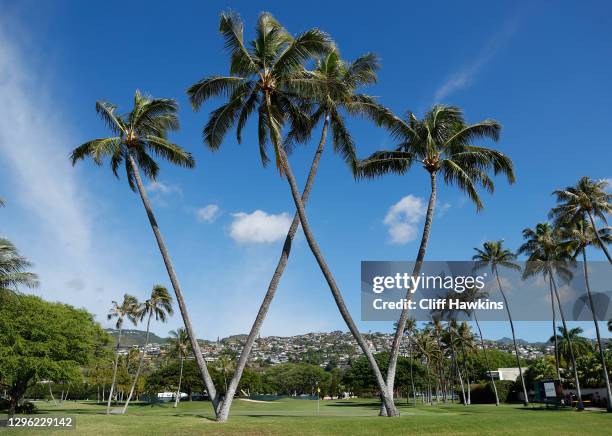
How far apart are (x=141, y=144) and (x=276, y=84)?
7.91 metres

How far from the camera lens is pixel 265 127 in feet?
81.0

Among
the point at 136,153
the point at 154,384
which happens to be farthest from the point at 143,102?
the point at 154,384

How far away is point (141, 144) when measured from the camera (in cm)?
2602

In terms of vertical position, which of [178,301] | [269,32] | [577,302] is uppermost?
[269,32]

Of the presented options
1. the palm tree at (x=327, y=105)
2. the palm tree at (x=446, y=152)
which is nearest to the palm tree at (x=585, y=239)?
the palm tree at (x=446, y=152)

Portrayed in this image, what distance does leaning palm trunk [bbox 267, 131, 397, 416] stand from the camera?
72.0ft

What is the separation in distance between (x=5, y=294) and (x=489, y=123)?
33610 mm

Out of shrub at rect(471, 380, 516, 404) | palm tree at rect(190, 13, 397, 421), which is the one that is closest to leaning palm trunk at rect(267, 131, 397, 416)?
palm tree at rect(190, 13, 397, 421)

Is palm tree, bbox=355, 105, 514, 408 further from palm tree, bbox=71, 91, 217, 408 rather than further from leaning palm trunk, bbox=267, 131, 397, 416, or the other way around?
palm tree, bbox=71, 91, 217, 408

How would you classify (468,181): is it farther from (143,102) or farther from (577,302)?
(577,302)

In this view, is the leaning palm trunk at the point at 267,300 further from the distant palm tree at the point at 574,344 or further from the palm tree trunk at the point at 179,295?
the distant palm tree at the point at 574,344

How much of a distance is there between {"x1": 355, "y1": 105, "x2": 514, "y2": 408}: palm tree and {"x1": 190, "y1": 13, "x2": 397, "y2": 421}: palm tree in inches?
200

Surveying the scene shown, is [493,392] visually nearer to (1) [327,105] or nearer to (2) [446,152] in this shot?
(2) [446,152]

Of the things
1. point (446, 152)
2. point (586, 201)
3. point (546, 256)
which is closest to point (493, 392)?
point (546, 256)
